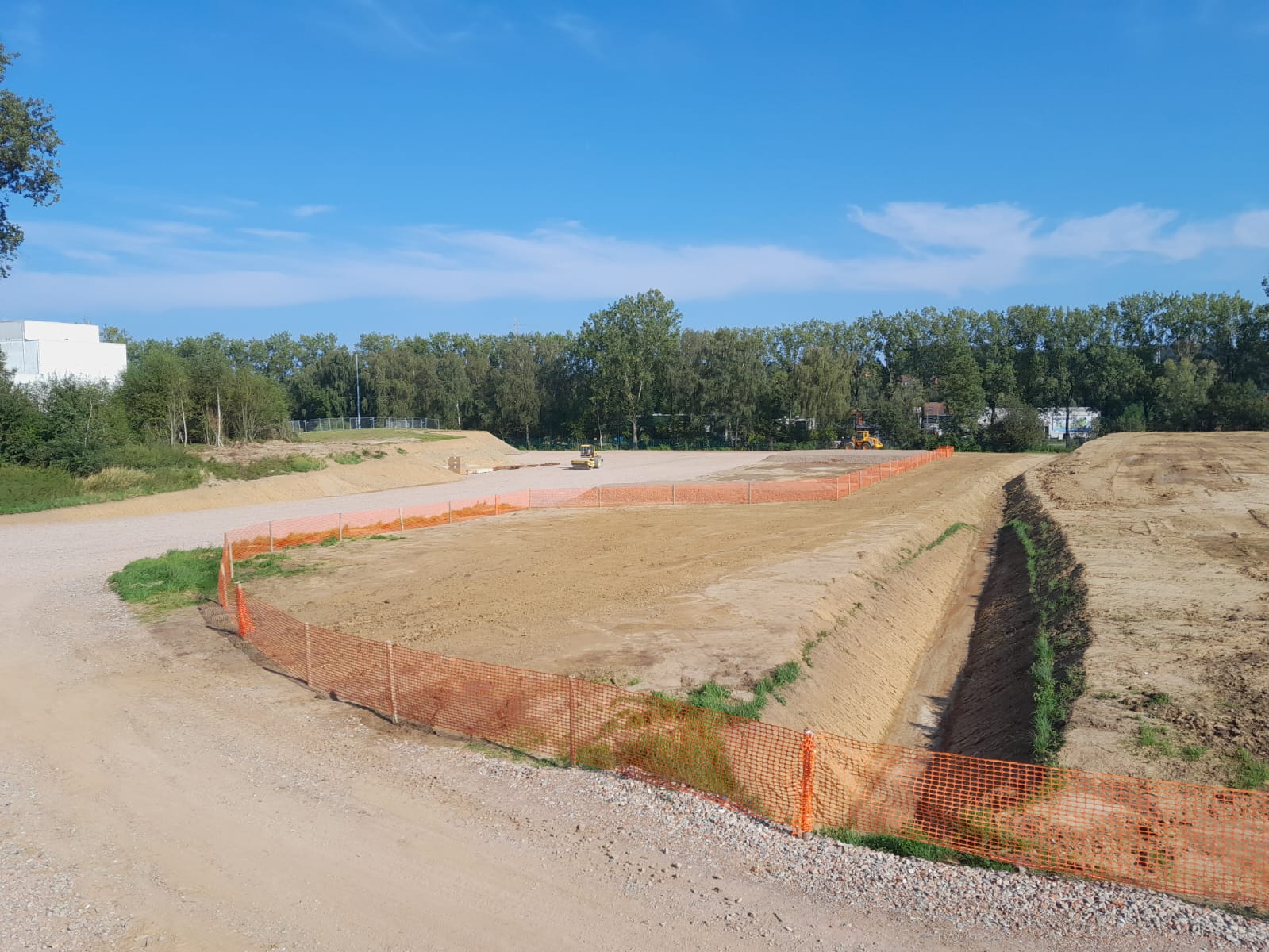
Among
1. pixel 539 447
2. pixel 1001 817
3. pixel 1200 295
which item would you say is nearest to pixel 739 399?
pixel 539 447

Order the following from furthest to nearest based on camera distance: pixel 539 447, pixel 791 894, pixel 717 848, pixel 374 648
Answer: pixel 539 447 < pixel 374 648 < pixel 717 848 < pixel 791 894

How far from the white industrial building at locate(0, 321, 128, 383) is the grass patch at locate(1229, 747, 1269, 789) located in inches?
2371

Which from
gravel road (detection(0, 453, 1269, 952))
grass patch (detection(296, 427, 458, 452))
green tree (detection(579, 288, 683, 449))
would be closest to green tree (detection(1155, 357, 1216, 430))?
Answer: green tree (detection(579, 288, 683, 449))

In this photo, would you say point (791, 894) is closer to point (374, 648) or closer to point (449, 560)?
point (374, 648)

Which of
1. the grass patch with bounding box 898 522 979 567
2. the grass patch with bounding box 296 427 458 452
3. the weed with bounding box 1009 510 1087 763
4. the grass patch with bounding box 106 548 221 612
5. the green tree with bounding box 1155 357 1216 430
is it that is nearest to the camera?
the weed with bounding box 1009 510 1087 763

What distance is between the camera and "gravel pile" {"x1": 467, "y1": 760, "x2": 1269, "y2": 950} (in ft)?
22.0

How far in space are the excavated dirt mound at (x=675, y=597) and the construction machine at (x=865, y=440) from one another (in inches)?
2010

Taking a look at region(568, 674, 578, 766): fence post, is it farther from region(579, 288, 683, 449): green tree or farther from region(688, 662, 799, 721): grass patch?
region(579, 288, 683, 449): green tree

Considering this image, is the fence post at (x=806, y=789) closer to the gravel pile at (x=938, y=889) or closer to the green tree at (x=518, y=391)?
the gravel pile at (x=938, y=889)

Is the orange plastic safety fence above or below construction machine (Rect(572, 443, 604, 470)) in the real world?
below

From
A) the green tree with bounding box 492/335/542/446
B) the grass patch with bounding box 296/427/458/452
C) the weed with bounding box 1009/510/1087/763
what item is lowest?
the weed with bounding box 1009/510/1087/763

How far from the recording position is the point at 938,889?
291 inches

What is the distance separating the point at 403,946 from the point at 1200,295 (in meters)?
109

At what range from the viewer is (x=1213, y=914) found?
22.5 feet
